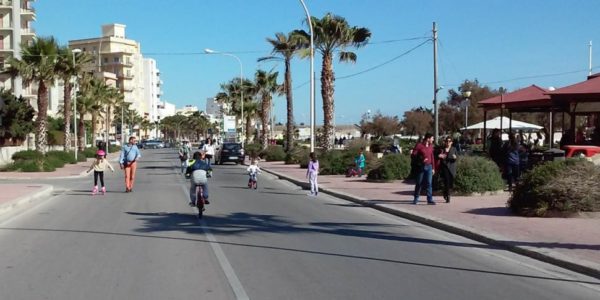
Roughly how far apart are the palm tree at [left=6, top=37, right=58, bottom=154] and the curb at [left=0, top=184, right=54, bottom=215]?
20.4 meters

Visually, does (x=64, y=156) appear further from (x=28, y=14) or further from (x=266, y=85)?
(x=28, y=14)

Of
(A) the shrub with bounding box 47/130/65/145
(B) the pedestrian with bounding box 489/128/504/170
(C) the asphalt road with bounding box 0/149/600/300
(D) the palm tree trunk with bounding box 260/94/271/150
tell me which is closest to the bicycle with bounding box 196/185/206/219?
(C) the asphalt road with bounding box 0/149/600/300

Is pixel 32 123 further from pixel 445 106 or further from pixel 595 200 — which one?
pixel 595 200

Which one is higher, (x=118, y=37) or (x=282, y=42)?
(x=118, y=37)

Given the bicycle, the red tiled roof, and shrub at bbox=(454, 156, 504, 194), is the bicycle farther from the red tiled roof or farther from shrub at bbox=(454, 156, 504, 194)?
the red tiled roof

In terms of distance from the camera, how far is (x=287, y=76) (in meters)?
46.9

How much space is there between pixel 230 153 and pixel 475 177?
1153 inches

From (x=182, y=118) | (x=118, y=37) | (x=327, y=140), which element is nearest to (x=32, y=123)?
(x=327, y=140)

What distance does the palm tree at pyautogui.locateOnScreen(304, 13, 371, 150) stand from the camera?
34500 millimetres

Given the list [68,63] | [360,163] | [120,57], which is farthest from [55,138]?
[120,57]

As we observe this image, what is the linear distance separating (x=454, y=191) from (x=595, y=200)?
5552 millimetres

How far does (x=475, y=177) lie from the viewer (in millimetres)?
18141

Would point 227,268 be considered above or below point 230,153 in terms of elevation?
below

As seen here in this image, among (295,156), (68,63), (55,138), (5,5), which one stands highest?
(5,5)
